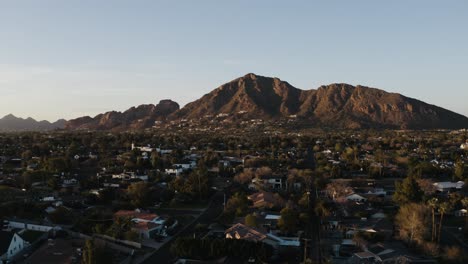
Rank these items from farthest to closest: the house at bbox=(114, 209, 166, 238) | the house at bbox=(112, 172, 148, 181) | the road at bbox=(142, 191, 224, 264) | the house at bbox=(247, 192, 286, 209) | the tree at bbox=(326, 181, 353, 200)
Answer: the house at bbox=(112, 172, 148, 181) < the tree at bbox=(326, 181, 353, 200) < the house at bbox=(247, 192, 286, 209) < the house at bbox=(114, 209, 166, 238) < the road at bbox=(142, 191, 224, 264)

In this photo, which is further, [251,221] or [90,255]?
[251,221]

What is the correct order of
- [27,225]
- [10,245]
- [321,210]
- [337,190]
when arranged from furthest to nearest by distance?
[337,190], [321,210], [27,225], [10,245]

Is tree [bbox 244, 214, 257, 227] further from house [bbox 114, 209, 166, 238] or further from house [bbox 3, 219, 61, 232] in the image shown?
house [bbox 3, 219, 61, 232]

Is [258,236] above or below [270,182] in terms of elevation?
below

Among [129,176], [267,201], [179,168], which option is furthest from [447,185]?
[129,176]

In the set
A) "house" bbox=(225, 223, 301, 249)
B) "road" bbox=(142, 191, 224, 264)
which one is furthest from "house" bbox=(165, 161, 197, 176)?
"house" bbox=(225, 223, 301, 249)

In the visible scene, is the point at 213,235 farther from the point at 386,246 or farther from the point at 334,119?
the point at 334,119

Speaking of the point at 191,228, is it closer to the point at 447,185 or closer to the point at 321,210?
the point at 321,210

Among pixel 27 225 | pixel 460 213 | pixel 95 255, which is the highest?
pixel 460 213
